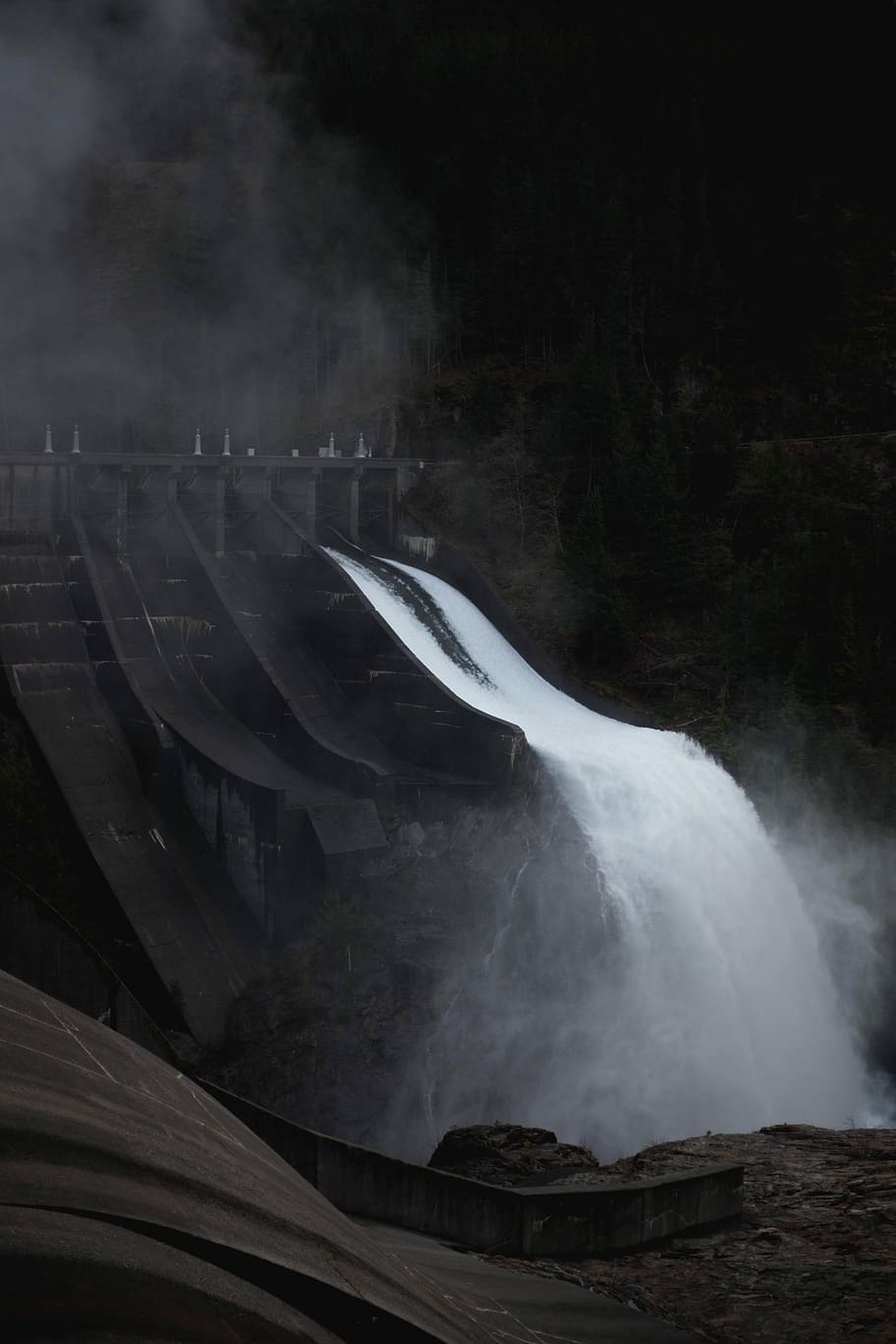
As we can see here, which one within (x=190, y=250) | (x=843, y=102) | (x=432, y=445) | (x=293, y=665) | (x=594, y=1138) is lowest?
(x=594, y=1138)

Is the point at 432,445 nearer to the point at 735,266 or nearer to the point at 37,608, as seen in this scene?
the point at 735,266

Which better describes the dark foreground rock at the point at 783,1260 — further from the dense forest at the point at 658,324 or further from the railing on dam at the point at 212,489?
the railing on dam at the point at 212,489

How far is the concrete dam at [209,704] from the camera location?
20359mm

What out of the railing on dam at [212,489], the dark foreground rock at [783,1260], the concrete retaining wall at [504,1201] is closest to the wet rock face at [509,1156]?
the dark foreground rock at [783,1260]

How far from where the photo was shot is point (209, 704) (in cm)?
2381

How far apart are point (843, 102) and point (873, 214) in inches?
239

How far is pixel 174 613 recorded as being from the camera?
2498 centimetres

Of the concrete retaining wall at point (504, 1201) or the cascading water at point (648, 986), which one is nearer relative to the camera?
the concrete retaining wall at point (504, 1201)

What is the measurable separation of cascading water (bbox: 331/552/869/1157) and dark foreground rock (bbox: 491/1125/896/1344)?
3809 mm

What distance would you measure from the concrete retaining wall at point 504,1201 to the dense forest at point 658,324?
12.6m

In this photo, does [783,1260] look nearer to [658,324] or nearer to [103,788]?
[103,788]

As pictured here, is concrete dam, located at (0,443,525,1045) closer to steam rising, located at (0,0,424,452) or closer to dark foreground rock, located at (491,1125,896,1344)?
steam rising, located at (0,0,424,452)

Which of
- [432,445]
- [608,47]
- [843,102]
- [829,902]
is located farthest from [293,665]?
[608,47]

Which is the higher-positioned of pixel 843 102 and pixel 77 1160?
pixel 843 102
